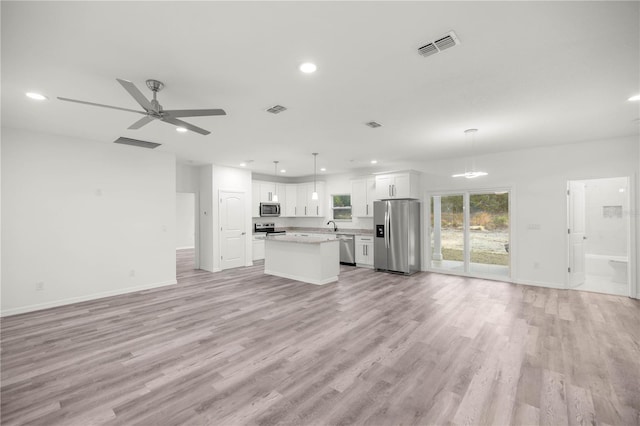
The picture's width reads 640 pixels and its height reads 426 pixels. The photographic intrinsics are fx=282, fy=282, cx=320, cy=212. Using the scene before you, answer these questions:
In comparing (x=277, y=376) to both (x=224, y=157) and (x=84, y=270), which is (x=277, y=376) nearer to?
(x=84, y=270)

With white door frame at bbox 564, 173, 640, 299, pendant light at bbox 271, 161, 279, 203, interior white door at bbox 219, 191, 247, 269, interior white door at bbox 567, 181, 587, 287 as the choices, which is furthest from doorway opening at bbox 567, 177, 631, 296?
interior white door at bbox 219, 191, 247, 269

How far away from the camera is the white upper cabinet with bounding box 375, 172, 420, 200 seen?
22.5ft

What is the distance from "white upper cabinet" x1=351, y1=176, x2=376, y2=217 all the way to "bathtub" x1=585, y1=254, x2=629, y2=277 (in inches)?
196

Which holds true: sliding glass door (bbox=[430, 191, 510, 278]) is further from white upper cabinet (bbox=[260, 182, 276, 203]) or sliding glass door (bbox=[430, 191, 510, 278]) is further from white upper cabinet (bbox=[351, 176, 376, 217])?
white upper cabinet (bbox=[260, 182, 276, 203])

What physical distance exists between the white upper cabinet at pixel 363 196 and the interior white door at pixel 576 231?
4108 mm

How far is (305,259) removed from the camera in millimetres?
6008

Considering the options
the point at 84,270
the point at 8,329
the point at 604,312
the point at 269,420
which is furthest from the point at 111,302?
the point at 604,312

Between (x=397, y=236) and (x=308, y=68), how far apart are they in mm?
5054

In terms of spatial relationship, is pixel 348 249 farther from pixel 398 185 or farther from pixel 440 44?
pixel 440 44

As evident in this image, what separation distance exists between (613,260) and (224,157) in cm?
849

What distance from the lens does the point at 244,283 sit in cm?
592

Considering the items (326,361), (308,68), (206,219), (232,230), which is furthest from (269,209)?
(308,68)

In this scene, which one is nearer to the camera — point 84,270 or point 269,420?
point 269,420

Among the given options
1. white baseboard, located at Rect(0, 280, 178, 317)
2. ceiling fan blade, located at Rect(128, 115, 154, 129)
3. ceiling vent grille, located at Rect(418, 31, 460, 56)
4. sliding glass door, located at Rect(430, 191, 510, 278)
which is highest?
ceiling vent grille, located at Rect(418, 31, 460, 56)
